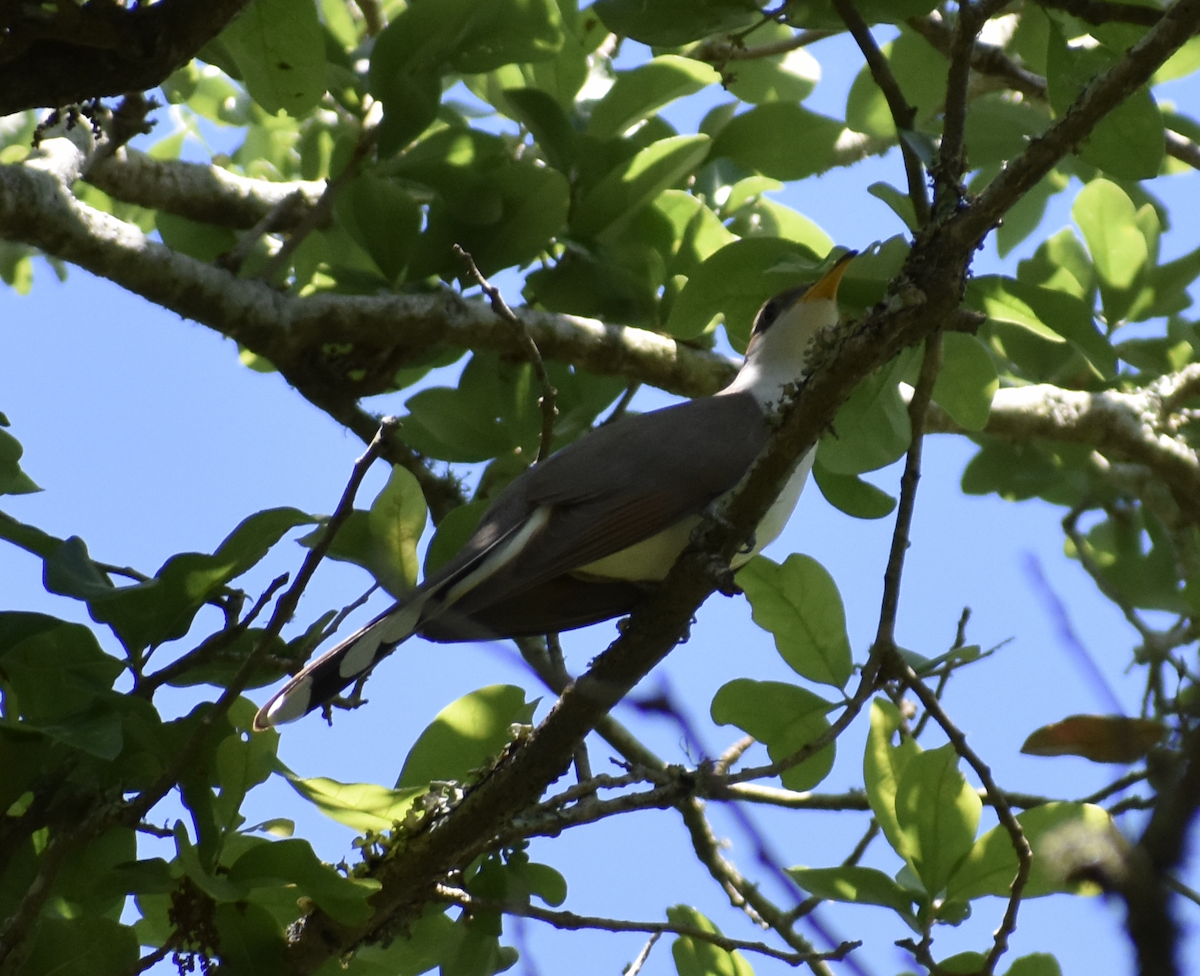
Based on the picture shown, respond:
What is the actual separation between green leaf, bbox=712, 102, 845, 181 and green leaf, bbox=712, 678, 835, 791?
6.32 feet

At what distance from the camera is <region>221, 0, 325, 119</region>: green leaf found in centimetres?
317

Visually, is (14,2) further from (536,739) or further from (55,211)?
(536,739)

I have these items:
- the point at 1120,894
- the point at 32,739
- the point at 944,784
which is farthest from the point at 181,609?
the point at 1120,894

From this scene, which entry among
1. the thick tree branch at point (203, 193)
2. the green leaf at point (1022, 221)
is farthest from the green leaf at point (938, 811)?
the thick tree branch at point (203, 193)

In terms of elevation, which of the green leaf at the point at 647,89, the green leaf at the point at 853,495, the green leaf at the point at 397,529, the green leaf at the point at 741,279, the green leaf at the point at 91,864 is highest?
the green leaf at the point at 647,89

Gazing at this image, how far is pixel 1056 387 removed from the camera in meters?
4.63

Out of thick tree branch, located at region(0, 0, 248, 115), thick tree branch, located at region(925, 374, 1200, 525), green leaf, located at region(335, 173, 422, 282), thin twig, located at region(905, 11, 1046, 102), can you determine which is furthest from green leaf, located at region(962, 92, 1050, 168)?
thick tree branch, located at region(0, 0, 248, 115)

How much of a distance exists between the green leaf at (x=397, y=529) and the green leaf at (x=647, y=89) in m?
1.53

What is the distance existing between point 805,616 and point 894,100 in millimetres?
1297

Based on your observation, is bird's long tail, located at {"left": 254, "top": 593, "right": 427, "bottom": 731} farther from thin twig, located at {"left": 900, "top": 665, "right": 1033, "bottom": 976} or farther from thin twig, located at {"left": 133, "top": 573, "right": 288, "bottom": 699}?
thin twig, located at {"left": 900, "top": 665, "right": 1033, "bottom": 976}

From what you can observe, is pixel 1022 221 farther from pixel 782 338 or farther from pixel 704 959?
pixel 704 959

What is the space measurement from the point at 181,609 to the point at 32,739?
421 millimetres

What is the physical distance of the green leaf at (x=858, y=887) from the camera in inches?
106

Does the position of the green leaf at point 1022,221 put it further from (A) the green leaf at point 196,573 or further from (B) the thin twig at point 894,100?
(A) the green leaf at point 196,573
